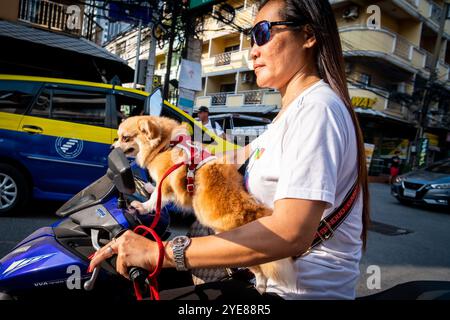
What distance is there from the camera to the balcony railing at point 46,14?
10.2 meters

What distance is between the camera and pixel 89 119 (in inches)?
171

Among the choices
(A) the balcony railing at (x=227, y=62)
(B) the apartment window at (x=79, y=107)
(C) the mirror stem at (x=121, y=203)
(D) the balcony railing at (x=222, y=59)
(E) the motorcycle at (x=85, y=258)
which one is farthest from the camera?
(D) the balcony railing at (x=222, y=59)

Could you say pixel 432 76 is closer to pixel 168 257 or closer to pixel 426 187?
pixel 426 187

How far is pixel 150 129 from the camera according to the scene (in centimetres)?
184

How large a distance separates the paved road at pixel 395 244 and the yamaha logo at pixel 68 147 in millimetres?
871

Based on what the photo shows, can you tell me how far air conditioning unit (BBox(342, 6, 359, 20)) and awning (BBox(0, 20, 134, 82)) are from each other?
484 inches

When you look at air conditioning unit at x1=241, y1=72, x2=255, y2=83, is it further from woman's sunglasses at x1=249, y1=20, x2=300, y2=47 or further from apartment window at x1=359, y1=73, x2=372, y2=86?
woman's sunglasses at x1=249, y1=20, x2=300, y2=47

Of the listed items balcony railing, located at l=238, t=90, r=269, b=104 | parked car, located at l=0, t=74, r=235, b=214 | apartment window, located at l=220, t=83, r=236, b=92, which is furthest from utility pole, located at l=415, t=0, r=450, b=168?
parked car, located at l=0, t=74, r=235, b=214

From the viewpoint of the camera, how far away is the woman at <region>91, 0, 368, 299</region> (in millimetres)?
847

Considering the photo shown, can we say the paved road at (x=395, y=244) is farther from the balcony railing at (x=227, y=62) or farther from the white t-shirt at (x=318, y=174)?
the balcony railing at (x=227, y=62)

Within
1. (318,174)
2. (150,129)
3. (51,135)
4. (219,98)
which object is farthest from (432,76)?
(318,174)

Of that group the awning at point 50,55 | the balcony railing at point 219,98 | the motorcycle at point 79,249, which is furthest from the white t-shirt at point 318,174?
the balcony railing at point 219,98

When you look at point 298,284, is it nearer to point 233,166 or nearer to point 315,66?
point 233,166
